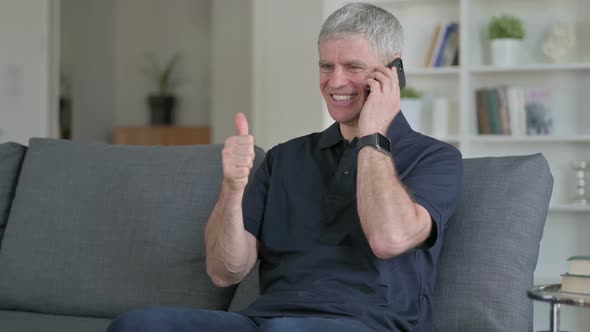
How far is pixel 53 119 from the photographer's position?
6098 mm

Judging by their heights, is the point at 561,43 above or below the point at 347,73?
above

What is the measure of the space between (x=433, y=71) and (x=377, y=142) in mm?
2611

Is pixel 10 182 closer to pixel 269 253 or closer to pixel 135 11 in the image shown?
pixel 269 253

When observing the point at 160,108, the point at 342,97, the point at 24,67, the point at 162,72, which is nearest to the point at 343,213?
the point at 342,97

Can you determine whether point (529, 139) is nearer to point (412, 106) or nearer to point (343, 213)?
point (412, 106)

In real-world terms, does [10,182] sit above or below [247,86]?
below

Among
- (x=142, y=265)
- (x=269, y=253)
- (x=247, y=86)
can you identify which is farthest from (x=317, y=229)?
(x=247, y=86)

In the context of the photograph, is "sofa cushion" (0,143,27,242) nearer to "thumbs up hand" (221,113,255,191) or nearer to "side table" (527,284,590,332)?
"thumbs up hand" (221,113,255,191)

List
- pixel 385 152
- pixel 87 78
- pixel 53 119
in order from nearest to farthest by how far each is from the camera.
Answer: pixel 385 152
pixel 53 119
pixel 87 78

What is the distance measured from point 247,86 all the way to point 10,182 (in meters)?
4.48

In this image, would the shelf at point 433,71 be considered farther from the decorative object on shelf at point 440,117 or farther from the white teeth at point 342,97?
the white teeth at point 342,97

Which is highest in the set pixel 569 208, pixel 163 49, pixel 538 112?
pixel 163 49

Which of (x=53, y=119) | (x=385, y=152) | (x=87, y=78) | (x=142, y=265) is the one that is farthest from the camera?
(x=87, y=78)

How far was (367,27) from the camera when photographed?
199 centimetres
